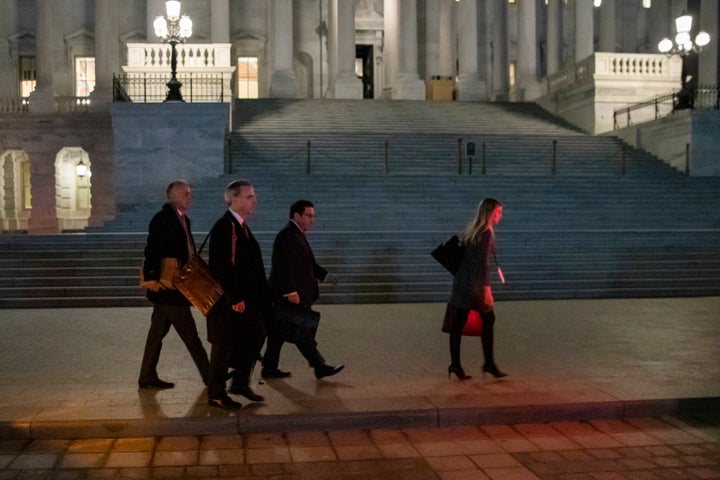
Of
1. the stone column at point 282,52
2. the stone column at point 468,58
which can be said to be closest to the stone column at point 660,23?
the stone column at point 468,58

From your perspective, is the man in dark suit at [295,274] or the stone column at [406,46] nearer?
the man in dark suit at [295,274]

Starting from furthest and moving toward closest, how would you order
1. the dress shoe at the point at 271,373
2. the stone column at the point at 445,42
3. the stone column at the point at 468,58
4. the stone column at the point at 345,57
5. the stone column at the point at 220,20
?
the stone column at the point at 445,42, the stone column at the point at 468,58, the stone column at the point at 220,20, the stone column at the point at 345,57, the dress shoe at the point at 271,373

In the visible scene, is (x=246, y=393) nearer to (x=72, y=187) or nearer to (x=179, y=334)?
(x=179, y=334)

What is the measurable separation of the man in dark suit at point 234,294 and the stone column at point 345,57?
1121 inches

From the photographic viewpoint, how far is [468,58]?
1512 inches

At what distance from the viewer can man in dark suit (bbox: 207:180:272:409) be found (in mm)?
6863

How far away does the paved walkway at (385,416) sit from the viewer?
593 centimetres

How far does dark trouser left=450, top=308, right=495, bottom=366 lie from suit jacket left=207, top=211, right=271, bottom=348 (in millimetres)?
2060

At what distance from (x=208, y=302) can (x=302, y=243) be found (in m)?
1.41

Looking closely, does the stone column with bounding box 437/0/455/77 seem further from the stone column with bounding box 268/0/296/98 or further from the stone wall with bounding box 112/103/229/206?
the stone wall with bounding box 112/103/229/206

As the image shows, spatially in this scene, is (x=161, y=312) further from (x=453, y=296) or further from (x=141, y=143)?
(x=141, y=143)

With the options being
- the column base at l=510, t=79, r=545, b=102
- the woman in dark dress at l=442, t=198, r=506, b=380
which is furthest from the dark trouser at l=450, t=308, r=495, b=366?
the column base at l=510, t=79, r=545, b=102

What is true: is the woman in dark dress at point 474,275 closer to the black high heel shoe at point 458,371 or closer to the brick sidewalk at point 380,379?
the black high heel shoe at point 458,371

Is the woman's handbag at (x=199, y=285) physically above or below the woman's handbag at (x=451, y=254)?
below
